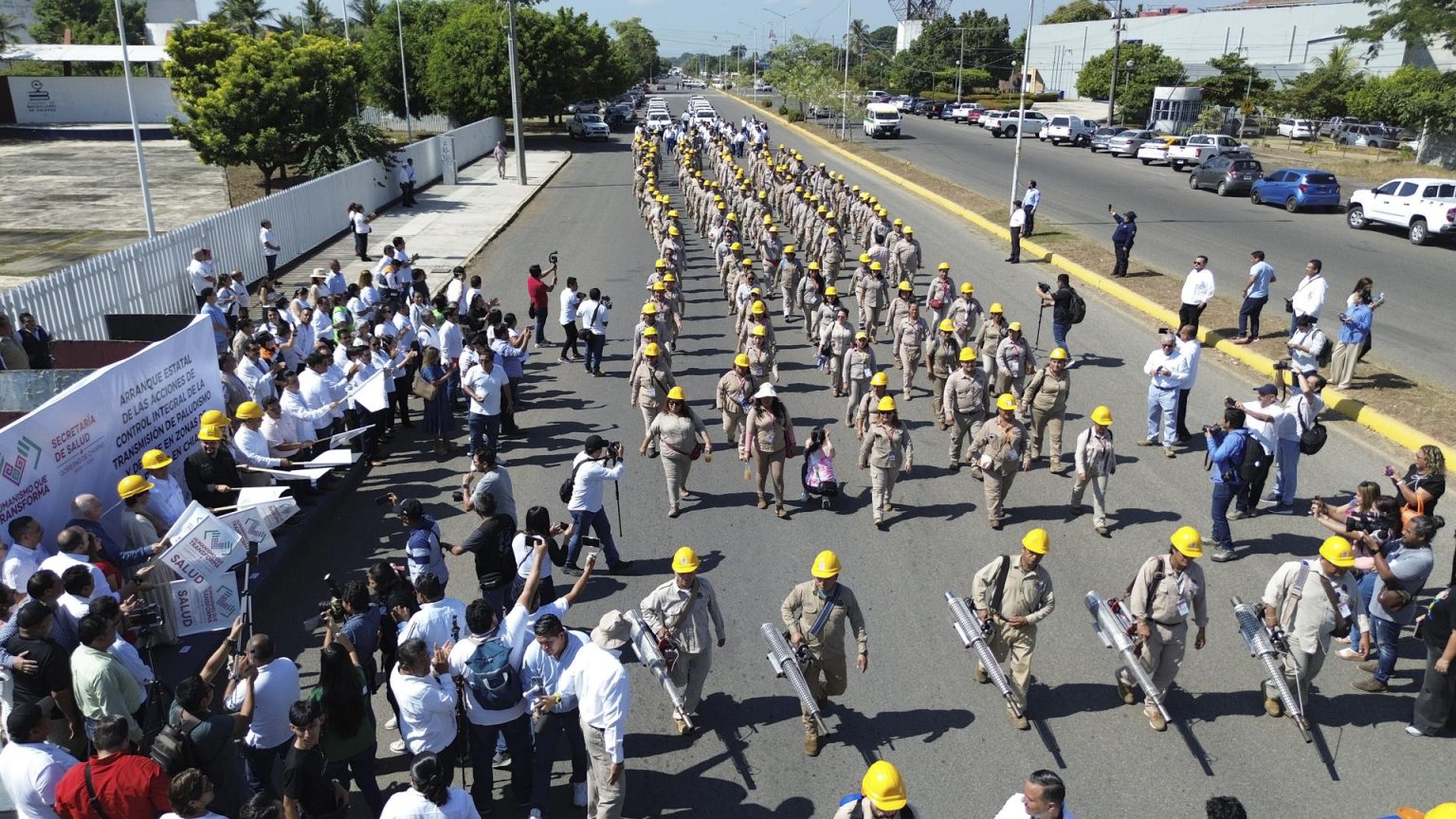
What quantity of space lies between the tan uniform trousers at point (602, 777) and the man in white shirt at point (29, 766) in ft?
9.38

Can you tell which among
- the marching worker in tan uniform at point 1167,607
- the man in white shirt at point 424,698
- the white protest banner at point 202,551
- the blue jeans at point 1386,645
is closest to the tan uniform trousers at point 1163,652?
the marching worker in tan uniform at point 1167,607

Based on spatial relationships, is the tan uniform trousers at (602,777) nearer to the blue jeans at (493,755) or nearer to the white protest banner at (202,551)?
the blue jeans at (493,755)

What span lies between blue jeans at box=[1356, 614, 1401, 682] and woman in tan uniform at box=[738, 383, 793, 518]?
543 centimetres

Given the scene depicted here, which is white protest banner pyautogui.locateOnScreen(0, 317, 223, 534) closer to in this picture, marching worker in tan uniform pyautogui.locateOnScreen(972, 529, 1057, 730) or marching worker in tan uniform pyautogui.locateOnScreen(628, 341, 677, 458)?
marching worker in tan uniform pyautogui.locateOnScreen(628, 341, 677, 458)

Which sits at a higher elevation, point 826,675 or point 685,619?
point 685,619

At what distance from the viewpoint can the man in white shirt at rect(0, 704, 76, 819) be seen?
526 cm

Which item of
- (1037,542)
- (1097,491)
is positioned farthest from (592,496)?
(1097,491)

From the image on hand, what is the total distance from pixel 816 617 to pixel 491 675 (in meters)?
2.38

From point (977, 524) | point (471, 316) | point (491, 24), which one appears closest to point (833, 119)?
point (491, 24)

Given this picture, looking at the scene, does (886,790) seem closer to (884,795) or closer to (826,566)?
(884,795)

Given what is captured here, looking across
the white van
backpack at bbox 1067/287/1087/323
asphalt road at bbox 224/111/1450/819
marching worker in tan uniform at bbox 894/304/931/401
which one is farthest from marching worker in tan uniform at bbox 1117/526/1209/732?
the white van

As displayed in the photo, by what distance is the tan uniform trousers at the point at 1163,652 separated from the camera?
720 centimetres

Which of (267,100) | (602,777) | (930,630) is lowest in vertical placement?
(930,630)

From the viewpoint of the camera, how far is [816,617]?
714 cm
